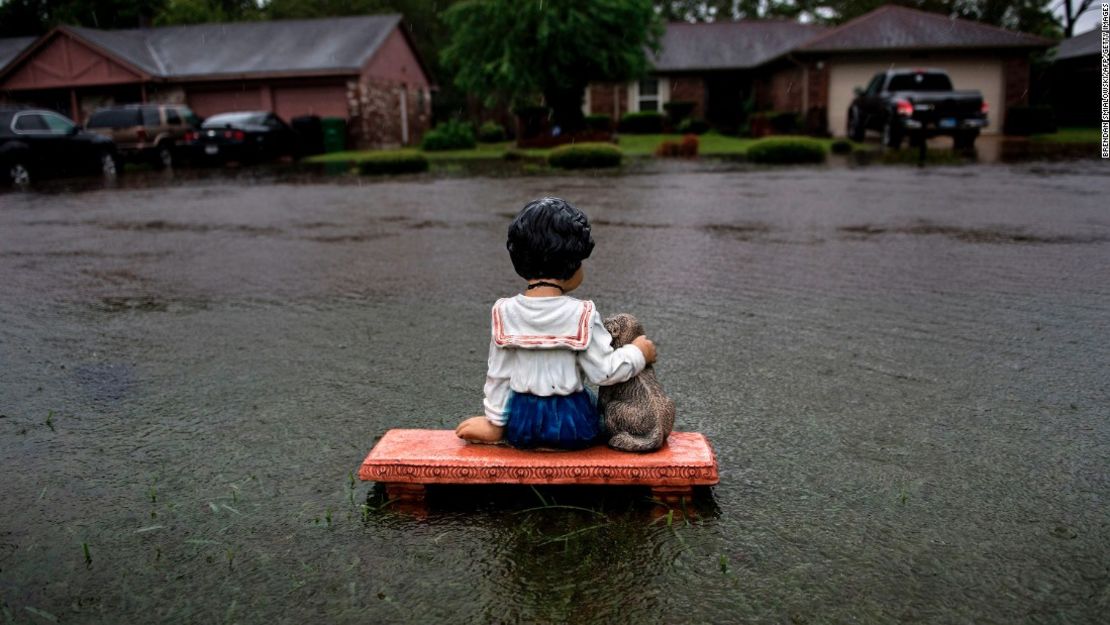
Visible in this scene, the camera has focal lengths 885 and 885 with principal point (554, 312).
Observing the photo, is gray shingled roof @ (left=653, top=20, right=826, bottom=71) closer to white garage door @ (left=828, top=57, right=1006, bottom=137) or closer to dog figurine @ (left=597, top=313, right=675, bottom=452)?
white garage door @ (left=828, top=57, right=1006, bottom=137)

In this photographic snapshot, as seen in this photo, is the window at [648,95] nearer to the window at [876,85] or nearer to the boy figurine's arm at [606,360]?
the window at [876,85]

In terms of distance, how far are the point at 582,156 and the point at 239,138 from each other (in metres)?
12.0

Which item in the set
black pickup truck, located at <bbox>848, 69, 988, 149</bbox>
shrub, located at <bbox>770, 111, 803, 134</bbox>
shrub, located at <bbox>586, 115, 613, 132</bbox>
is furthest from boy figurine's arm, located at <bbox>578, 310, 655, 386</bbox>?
shrub, located at <bbox>586, 115, 613, 132</bbox>

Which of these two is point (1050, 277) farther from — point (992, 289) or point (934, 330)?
point (934, 330)

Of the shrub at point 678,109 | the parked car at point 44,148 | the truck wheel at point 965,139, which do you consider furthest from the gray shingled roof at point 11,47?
the truck wheel at point 965,139

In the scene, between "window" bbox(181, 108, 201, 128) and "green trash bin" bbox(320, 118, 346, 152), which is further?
"green trash bin" bbox(320, 118, 346, 152)

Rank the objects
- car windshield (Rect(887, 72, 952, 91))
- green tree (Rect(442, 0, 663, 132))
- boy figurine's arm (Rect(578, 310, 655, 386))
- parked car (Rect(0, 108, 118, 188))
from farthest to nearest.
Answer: green tree (Rect(442, 0, 663, 132))
car windshield (Rect(887, 72, 952, 91))
parked car (Rect(0, 108, 118, 188))
boy figurine's arm (Rect(578, 310, 655, 386))

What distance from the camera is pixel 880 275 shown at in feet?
22.0

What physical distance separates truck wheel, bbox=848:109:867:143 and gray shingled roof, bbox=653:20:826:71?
1222 cm

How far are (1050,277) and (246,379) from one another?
18.4 ft

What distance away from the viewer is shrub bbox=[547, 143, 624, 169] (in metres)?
19.1

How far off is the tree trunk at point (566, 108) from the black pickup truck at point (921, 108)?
9026mm

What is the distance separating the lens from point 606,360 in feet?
9.71

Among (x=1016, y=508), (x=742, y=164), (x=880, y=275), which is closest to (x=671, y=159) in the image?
(x=742, y=164)
